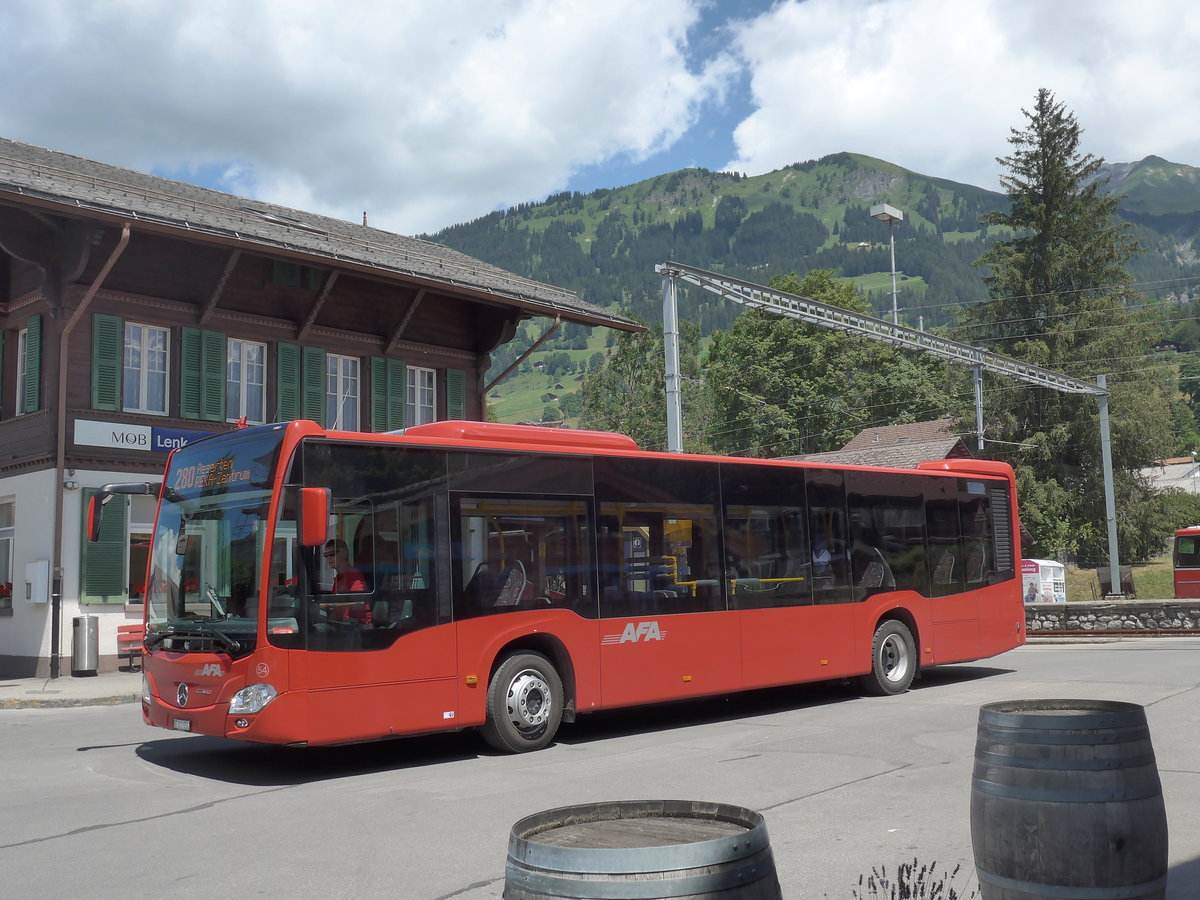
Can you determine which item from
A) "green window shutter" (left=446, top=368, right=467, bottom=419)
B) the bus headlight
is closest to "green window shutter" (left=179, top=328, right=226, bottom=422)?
"green window shutter" (left=446, top=368, right=467, bottom=419)

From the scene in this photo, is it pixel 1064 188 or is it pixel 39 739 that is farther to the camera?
pixel 1064 188

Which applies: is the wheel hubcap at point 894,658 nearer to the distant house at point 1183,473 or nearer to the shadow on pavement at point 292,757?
the shadow on pavement at point 292,757

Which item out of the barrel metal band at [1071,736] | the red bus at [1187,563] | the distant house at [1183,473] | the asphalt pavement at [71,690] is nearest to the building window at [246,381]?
the asphalt pavement at [71,690]

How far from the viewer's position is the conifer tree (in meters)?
50.7

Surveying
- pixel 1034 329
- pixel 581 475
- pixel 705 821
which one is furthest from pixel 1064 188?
pixel 705 821

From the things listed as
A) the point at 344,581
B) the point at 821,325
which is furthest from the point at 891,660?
the point at 821,325

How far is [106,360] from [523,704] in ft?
43.6

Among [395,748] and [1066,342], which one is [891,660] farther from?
[1066,342]

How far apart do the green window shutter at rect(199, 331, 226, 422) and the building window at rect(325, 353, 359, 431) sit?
2.59 meters

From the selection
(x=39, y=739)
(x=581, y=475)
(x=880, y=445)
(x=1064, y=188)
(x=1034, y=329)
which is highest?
(x=1064, y=188)

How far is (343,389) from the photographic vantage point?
25.1 meters

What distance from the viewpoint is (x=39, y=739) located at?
40.2ft

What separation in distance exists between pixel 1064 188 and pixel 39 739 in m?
52.0

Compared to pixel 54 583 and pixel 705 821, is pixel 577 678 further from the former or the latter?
pixel 54 583
